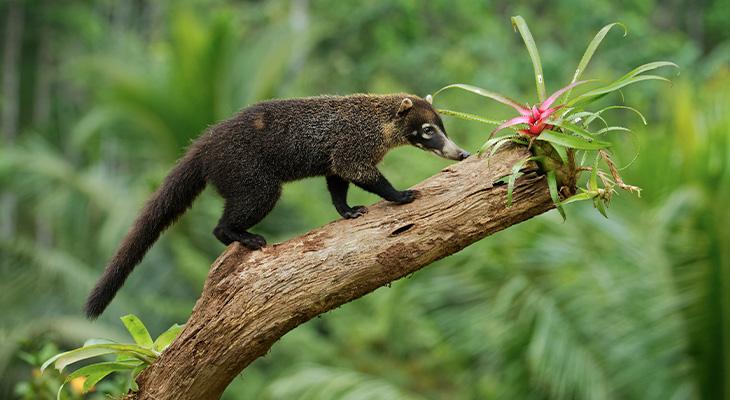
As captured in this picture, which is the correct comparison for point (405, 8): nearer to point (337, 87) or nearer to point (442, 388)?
point (337, 87)

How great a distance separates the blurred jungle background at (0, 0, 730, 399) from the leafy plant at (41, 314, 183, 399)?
0.61 m

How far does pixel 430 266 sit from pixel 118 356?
4526mm

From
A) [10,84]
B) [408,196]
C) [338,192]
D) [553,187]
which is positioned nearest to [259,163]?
[338,192]

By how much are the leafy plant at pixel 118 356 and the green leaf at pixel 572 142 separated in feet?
7.30

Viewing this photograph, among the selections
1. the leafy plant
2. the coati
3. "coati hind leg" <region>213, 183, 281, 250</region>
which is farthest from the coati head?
the leafy plant

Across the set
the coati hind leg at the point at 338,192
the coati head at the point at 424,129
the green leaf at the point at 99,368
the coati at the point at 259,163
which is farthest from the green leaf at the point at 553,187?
the green leaf at the point at 99,368

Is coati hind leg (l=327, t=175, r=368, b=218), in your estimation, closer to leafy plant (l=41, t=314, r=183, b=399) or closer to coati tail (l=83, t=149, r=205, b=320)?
coati tail (l=83, t=149, r=205, b=320)

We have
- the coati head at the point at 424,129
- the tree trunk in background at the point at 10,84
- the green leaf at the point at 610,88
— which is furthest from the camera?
the tree trunk in background at the point at 10,84

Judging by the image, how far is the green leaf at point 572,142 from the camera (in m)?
2.97

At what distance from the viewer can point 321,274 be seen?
10.8 ft

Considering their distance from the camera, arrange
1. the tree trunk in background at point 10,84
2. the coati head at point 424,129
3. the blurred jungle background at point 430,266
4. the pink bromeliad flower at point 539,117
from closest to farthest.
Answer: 1. the pink bromeliad flower at point 539,117
2. the coati head at point 424,129
3. the blurred jungle background at point 430,266
4. the tree trunk in background at point 10,84

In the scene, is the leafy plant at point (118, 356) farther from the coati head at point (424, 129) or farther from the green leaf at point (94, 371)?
the coati head at point (424, 129)

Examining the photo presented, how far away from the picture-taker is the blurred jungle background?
5996 mm

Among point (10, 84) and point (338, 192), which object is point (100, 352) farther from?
point (10, 84)
